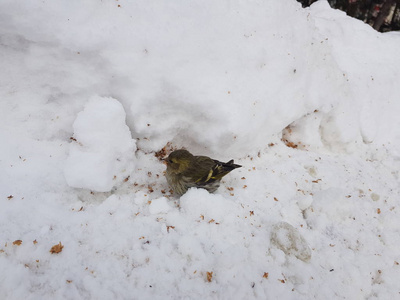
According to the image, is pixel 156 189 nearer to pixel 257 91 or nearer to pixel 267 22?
pixel 257 91

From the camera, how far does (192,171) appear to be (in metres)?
2.61

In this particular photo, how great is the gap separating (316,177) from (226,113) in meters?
1.34

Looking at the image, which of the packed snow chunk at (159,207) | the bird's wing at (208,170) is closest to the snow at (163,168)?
the packed snow chunk at (159,207)

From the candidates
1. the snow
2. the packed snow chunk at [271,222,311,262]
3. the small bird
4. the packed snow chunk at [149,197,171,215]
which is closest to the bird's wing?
the small bird

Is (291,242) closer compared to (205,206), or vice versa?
(291,242)

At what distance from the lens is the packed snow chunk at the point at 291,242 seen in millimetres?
2451

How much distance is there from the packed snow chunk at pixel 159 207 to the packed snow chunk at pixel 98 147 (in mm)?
407

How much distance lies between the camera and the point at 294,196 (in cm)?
307

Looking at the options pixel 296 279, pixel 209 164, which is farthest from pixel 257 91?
pixel 296 279

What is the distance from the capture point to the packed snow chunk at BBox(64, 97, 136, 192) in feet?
8.01

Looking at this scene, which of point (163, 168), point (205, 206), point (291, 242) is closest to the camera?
point (291, 242)

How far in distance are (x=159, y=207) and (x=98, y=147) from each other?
73 cm

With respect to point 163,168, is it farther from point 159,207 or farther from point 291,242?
point 291,242

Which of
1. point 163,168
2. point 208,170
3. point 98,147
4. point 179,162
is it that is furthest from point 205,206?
point 98,147
